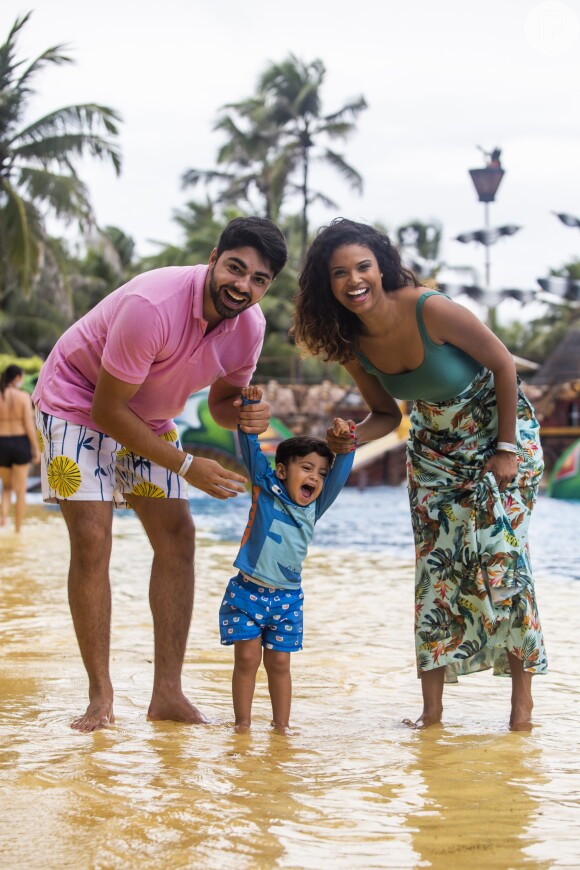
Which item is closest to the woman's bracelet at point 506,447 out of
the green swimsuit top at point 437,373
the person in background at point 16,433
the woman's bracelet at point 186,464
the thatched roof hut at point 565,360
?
the green swimsuit top at point 437,373

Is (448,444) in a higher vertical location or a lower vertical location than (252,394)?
lower

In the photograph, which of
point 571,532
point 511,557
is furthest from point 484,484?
point 571,532

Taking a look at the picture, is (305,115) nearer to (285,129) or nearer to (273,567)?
(285,129)

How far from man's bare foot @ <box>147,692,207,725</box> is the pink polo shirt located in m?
1.02

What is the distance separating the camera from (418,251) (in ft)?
145

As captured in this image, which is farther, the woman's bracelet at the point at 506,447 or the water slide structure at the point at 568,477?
the water slide structure at the point at 568,477

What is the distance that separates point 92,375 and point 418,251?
1625 inches

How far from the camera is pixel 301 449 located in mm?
3895

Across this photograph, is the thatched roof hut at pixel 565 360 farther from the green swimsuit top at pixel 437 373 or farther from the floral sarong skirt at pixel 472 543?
the green swimsuit top at pixel 437 373

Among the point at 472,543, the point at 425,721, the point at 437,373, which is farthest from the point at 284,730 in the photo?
the point at 437,373

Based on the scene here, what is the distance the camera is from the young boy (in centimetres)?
379

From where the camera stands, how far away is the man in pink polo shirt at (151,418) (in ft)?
12.2

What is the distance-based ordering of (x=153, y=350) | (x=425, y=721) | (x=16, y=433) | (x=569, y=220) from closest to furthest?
(x=153, y=350)
(x=425, y=721)
(x=16, y=433)
(x=569, y=220)

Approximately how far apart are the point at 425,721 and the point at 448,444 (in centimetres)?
104
